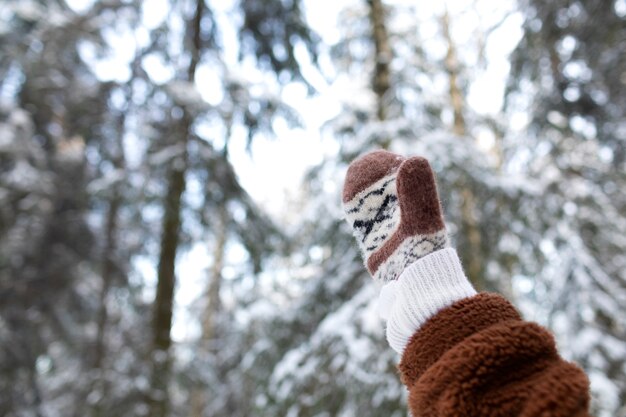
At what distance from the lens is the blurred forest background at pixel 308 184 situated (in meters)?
4.54

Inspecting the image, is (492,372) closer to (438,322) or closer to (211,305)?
(438,322)

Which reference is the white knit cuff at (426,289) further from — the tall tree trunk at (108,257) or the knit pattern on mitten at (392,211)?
the tall tree trunk at (108,257)

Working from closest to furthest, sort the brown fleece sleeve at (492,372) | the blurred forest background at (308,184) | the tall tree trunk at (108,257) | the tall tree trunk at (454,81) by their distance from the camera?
the brown fleece sleeve at (492,372) < the blurred forest background at (308,184) < the tall tree trunk at (108,257) < the tall tree trunk at (454,81)

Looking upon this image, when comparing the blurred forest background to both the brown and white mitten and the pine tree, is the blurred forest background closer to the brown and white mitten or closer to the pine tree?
the pine tree

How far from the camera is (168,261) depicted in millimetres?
5195

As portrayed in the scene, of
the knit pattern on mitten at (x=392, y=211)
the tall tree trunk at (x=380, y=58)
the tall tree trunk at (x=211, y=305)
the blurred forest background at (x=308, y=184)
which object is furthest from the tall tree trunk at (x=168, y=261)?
the tall tree trunk at (x=211, y=305)

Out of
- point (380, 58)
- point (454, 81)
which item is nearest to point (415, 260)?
point (380, 58)

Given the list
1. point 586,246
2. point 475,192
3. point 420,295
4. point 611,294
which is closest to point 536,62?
point 475,192

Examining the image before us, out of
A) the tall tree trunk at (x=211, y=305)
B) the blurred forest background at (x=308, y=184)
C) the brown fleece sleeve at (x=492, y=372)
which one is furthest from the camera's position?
the tall tree trunk at (x=211, y=305)

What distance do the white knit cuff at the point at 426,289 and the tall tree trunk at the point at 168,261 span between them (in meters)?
4.28

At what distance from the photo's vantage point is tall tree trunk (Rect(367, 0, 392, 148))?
517 cm

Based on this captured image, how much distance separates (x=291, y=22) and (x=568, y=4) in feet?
10.1

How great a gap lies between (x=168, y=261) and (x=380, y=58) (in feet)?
10.3

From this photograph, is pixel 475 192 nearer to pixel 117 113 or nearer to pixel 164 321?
pixel 164 321
